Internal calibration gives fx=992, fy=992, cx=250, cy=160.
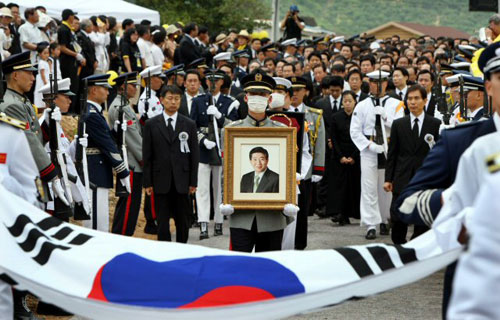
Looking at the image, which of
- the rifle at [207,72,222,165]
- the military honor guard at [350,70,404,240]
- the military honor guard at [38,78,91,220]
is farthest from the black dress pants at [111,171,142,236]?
the military honor guard at [350,70,404,240]

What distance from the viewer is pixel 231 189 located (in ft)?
30.3

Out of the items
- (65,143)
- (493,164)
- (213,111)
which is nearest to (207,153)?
(213,111)

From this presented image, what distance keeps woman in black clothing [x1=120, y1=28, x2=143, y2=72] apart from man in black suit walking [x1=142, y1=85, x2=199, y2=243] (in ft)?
32.6

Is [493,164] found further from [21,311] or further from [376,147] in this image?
[376,147]

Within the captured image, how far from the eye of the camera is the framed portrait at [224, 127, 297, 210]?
9234 mm

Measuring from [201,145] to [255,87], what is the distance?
17.4ft

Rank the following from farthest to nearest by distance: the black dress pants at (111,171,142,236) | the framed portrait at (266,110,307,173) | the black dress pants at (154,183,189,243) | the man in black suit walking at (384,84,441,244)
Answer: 1. the black dress pants at (111,171,142,236)
2. the man in black suit walking at (384,84,441,244)
3. the black dress pants at (154,183,189,243)
4. the framed portrait at (266,110,307,173)

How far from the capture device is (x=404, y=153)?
1305 centimetres

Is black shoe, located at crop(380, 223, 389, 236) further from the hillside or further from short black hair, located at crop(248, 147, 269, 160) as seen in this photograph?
the hillside

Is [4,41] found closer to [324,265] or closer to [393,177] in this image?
[393,177]

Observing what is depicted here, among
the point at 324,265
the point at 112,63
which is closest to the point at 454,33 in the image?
the point at 112,63

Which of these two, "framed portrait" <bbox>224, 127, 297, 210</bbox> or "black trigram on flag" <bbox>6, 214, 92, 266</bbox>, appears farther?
"framed portrait" <bbox>224, 127, 297, 210</bbox>

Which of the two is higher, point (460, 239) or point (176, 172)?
point (460, 239)

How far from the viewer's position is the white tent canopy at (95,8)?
25906 millimetres
